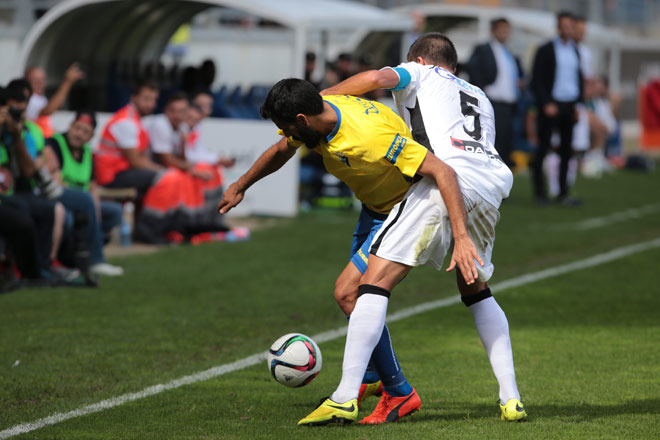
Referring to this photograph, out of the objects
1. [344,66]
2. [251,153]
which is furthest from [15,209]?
[344,66]

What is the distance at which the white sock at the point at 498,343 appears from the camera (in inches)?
197

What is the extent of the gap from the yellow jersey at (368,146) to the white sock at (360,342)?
1.84ft

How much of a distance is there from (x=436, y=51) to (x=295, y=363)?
162 centimetres

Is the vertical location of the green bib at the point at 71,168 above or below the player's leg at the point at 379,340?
below

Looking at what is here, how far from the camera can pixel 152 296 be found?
8.77 meters

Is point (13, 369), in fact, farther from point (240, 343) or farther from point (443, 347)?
point (443, 347)

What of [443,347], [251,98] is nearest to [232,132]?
[251,98]

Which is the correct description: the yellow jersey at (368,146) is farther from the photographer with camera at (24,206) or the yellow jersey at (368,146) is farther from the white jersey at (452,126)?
the photographer with camera at (24,206)

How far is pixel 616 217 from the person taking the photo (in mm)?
14500

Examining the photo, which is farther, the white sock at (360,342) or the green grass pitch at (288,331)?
the green grass pitch at (288,331)

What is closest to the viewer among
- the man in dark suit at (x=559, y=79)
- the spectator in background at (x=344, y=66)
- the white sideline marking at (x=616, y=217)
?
the white sideline marking at (x=616, y=217)

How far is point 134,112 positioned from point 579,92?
6.42m

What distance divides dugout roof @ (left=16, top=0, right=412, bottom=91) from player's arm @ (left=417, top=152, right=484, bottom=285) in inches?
359

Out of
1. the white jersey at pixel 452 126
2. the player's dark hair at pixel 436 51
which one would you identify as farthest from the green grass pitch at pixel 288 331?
the player's dark hair at pixel 436 51
